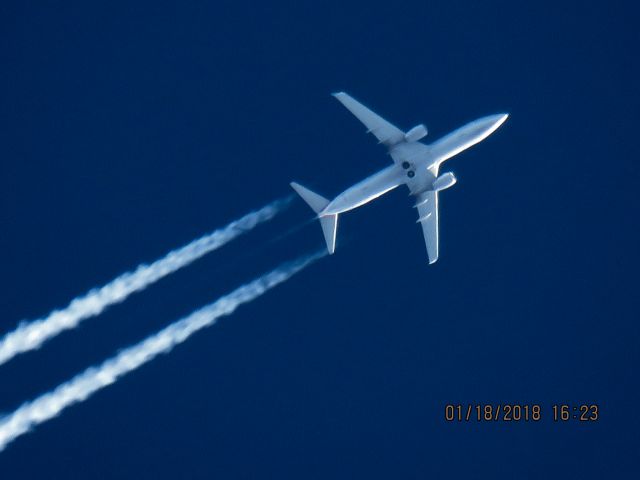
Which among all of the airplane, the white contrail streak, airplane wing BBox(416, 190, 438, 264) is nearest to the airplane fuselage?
the airplane

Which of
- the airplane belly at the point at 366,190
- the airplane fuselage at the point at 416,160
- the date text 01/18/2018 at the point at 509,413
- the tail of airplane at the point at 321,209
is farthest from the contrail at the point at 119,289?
the date text 01/18/2018 at the point at 509,413

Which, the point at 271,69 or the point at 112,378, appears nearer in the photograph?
the point at 112,378

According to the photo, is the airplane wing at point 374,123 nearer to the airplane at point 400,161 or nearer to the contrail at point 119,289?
the airplane at point 400,161

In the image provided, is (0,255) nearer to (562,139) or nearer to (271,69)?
(271,69)

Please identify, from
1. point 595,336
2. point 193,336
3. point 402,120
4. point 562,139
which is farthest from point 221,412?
point 562,139

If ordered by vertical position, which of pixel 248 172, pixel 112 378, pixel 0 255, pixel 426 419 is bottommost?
pixel 426 419

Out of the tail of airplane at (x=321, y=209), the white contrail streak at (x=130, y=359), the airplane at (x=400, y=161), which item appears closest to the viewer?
the airplane at (x=400, y=161)

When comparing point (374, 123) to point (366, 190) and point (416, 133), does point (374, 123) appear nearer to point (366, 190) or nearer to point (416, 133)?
point (416, 133)
